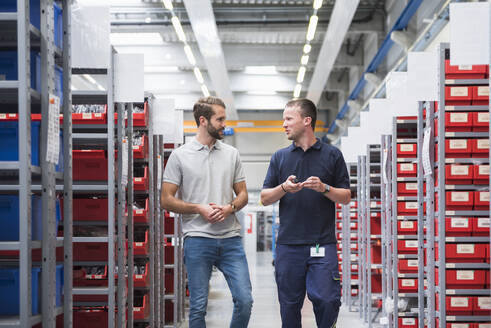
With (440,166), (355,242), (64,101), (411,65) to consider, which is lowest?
Answer: (355,242)

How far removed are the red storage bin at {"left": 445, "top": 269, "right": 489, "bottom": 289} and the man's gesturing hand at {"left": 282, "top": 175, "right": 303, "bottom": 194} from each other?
1.87 meters

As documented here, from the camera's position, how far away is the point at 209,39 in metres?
12.7

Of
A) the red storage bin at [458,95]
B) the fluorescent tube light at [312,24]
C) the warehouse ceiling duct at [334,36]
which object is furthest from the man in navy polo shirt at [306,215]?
the fluorescent tube light at [312,24]

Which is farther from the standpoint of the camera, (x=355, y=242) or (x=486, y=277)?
(x=355, y=242)

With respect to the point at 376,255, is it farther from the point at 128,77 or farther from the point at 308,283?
the point at 308,283

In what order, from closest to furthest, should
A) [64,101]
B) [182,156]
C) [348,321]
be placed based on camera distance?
[64,101]
[182,156]
[348,321]

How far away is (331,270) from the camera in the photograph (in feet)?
13.1

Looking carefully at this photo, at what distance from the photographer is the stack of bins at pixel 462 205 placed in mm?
5117

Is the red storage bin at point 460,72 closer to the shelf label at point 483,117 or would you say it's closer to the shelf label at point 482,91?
the shelf label at point 482,91

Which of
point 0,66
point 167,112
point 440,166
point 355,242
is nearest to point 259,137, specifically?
point 355,242

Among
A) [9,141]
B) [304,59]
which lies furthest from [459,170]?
[304,59]

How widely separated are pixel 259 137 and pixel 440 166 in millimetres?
20106

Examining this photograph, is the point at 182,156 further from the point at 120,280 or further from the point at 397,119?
the point at 397,119

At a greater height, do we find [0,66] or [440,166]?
[0,66]
